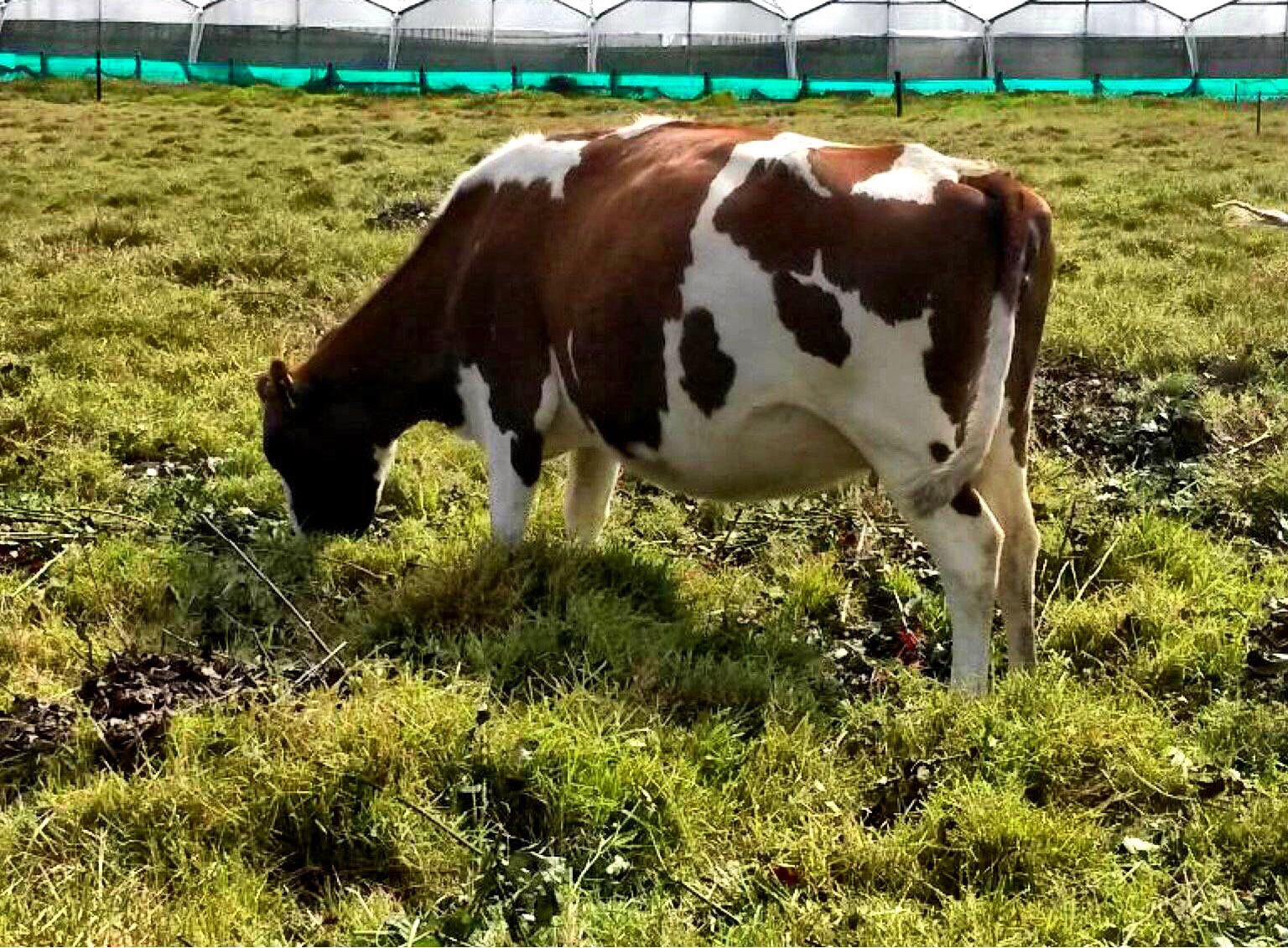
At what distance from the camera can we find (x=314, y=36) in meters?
45.7

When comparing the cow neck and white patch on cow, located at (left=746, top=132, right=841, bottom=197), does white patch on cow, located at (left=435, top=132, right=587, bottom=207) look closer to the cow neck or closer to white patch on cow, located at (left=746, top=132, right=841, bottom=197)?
the cow neck

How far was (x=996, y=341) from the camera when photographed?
396cm

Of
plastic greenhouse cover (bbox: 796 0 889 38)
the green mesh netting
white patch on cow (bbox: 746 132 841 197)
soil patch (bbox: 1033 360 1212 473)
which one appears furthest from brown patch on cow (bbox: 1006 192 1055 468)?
plastic greenhouse cover (bbox: 796 0 889 38)

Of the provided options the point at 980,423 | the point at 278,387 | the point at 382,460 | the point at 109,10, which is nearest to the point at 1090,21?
the point at 109,10

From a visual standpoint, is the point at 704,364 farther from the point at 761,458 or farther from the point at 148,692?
the point at 148,692

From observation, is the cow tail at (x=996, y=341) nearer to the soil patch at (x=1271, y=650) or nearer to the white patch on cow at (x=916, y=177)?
the white patch on cow at (x=916, y=177)

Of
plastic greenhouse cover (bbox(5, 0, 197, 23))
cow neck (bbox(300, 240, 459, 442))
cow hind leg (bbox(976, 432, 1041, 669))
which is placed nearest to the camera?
cow hind leg (bbox(976, 432, 1041, 669))

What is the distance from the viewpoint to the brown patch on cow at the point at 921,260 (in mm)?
3943

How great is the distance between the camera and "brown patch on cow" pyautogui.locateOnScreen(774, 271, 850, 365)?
159 inches

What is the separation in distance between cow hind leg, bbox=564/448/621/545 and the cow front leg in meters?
0.35

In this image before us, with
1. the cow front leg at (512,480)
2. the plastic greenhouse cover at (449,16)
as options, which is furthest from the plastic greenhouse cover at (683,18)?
the cow front leg at (512,480)

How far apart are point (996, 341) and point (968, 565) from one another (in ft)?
2.38

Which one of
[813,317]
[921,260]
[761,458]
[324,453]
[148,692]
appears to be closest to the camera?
[148,692]

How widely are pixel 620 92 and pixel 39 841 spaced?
38.7 metres
